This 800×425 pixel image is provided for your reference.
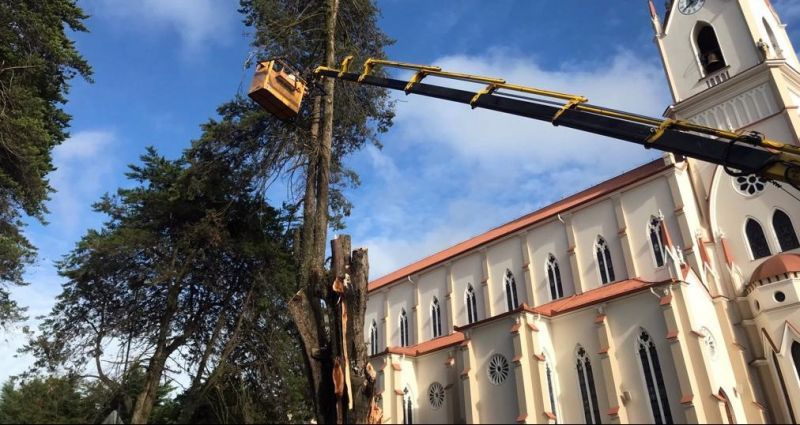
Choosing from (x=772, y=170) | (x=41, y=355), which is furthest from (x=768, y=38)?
(x=41, y=355)

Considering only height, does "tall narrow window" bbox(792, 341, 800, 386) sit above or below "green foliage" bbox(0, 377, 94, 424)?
above

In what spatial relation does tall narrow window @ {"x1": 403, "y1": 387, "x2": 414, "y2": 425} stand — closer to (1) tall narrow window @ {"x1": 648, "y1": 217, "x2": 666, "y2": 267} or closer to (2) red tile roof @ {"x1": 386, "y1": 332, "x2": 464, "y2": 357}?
(2) red tile roof @ {"x1": 386, "y1": 332, "x2": 464, "y2": 357}

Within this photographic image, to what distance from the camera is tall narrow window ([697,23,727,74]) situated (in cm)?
2625

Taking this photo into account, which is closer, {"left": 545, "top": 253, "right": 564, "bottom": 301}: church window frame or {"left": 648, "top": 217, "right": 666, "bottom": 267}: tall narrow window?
{"left": 648, "top": 217, "right": 666, "bottom": 267}: tall narrow window

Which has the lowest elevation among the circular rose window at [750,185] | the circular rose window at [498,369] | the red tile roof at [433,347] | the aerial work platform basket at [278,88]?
the circular rose window at [498,369]

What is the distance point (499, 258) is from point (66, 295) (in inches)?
788

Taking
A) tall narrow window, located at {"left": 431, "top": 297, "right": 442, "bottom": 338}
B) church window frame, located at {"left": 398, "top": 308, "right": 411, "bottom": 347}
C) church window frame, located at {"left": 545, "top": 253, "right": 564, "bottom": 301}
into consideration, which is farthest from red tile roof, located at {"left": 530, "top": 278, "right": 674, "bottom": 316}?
church window frame, located at {"left": 398, "top": 308, "right": 411, "bottom": 347}

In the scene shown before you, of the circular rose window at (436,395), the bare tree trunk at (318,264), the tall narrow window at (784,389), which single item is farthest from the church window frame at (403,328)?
the bare tree trunk at (318,264)

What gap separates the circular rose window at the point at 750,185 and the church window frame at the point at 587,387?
9441mm

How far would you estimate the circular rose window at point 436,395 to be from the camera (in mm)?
24734

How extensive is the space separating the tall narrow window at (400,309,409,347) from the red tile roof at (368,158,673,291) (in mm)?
2231

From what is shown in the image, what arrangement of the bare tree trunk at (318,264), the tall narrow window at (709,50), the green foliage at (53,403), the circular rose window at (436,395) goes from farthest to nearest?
the tall narrow window at (709,50)
the circular rose window at (436,395)
the green foliage at (53,403)
the bare tree trunk at (318,264)

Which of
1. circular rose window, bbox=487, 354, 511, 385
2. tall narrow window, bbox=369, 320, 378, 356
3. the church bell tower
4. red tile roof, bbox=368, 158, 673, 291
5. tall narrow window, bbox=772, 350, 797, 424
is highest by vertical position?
the church bell tower

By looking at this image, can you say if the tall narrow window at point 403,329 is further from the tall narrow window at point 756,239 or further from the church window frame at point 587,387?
the tall narrow window at point 756,239
